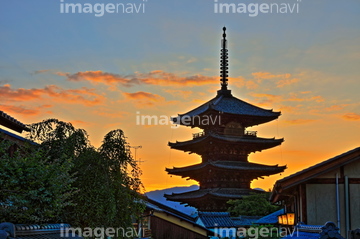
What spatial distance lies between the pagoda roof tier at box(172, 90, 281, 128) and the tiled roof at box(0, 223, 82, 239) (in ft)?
160

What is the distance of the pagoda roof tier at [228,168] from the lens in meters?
63.7

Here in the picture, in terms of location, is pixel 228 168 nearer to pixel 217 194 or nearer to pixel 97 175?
pixel 217 194

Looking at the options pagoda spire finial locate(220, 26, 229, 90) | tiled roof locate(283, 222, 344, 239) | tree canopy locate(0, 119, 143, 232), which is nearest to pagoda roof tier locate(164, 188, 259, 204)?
pagoda spire finial locate(220, 26, 229, 90)

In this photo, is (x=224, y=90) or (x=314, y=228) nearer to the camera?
(x=314, y=228)

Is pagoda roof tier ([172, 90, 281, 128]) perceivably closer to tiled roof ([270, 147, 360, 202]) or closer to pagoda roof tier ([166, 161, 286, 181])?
pagoda roof tier ([166, 161, 286, 181])

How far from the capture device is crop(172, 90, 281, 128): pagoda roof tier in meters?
66.1

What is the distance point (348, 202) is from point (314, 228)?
4.30 metres

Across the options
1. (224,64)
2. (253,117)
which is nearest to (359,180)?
(253,117)

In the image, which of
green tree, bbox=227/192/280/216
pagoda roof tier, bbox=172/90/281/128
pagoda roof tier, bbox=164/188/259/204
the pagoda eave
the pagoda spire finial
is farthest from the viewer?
the pagoda spire finial

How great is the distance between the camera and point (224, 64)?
73750 mm

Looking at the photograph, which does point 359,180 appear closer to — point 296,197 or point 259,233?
point 296,197

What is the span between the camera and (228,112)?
65.8 m

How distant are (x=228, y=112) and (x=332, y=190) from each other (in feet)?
149

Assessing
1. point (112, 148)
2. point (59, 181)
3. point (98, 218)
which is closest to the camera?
point (59, 181)
